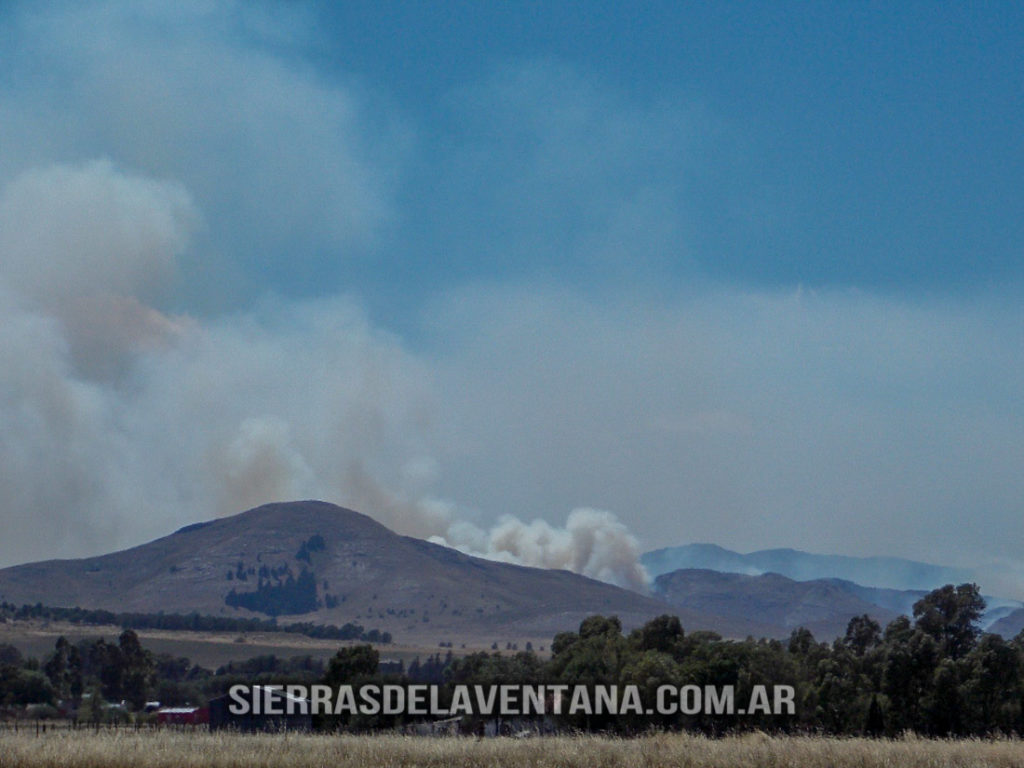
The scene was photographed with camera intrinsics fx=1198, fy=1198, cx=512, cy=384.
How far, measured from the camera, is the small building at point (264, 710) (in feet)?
251

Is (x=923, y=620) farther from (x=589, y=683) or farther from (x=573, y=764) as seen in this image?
(x=573, y=764)

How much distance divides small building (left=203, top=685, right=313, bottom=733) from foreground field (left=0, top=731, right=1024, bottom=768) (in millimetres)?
30980

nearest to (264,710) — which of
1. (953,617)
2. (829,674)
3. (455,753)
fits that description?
(829,674)

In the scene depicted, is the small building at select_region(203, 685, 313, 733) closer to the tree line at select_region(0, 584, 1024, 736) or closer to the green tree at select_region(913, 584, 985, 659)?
the tree line at select_region(0, 584, 1024, 736)

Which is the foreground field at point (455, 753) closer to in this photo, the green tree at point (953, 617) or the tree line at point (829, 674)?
the tree line at point (829, 674)

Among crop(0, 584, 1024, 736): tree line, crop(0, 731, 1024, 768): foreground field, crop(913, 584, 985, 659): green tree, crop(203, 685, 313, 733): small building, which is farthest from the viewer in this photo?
crop(203, 685, 313, 733): small building

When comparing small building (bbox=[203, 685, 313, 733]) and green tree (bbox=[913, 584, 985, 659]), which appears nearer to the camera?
green tree (bbox=[913, 584, 985, 659])

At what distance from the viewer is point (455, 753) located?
43.4 m

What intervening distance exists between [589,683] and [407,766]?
98.4 ft

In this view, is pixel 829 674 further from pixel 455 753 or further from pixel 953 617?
pixel 455 753

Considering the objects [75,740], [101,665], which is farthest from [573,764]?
[101,665]

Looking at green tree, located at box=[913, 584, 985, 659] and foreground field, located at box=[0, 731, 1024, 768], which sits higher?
green tree, located at box=[913, 584, 985, 659]

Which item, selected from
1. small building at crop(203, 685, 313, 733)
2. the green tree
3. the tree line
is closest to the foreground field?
the tree line

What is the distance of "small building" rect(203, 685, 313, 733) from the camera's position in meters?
76.4
